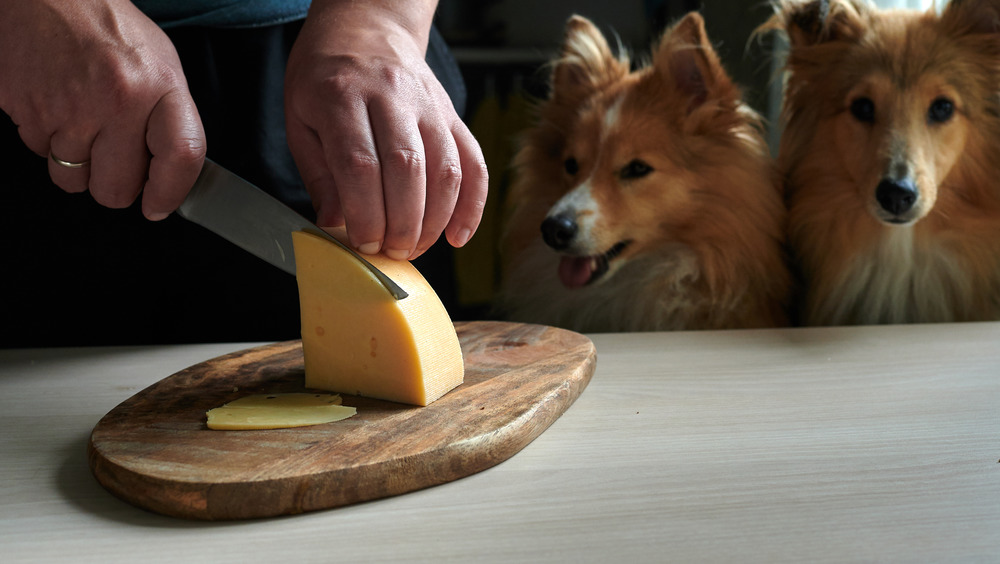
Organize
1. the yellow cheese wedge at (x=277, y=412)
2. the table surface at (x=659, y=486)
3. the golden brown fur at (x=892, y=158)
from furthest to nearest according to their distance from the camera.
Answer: the golden brown fur at (x=892, y=158) < the yellow cheese wedge at (x=277, y=412) < the table surface at (x=659, y=486)

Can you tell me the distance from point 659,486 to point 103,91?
2.11ft

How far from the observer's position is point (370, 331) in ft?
2.68

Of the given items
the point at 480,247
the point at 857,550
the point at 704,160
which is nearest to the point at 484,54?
the point at 480,247

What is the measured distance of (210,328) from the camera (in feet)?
4.20

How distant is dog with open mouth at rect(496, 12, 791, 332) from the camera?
4.73 ft

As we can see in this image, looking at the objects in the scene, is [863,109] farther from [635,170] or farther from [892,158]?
[635,170]

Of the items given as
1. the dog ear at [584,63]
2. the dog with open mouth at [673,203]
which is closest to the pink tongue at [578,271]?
the dog with open mouth at [673,203]

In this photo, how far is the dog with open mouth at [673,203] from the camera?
1442 millimetres

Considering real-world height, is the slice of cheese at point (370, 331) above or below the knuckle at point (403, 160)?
below

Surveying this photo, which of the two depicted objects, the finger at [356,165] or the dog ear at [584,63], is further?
the dog ear at [584,63]

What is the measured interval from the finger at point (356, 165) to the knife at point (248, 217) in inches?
2.3

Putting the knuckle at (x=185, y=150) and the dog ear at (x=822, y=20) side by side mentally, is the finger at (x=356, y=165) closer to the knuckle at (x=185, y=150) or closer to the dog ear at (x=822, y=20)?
the knuckle at (x=185, y=150)

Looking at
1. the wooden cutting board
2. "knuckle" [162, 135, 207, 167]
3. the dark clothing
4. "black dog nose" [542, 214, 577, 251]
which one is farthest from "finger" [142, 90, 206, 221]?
"black dog nose" [542, 214, 577, 251]

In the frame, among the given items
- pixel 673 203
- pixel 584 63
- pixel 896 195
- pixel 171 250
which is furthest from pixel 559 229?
pixel 171 250
